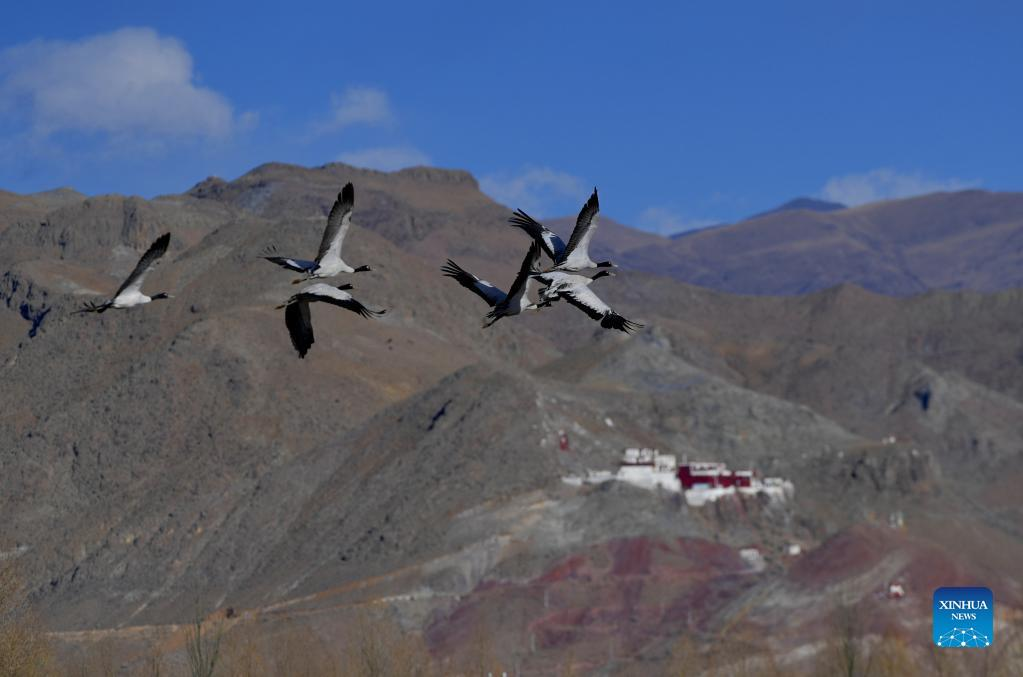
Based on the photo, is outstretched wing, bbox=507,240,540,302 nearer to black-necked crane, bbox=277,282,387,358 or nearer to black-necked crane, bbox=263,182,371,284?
black-necked crane, bbox=277,282,387,358

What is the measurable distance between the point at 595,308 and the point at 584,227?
15.2 feet

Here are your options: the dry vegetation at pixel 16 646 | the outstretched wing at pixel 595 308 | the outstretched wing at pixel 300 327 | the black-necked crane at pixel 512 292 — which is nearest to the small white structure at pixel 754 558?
the dry vegetation at pixel 16 646

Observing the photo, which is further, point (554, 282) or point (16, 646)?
point (16, 646)

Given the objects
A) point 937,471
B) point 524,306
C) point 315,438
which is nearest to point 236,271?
point 315,438

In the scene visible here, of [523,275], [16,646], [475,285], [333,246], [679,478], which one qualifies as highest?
[333,246]

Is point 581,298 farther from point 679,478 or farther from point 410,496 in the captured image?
point 679,478

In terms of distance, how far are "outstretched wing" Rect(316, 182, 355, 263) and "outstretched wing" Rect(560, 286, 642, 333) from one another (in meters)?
4.56

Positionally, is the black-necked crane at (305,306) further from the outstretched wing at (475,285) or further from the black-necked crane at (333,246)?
the outstretched wing at (475,285)

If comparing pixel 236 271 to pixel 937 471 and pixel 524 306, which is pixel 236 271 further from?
pixel 524 306

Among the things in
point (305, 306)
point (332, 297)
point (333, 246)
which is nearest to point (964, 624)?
point (305, 306)

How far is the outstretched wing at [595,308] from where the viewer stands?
114ft

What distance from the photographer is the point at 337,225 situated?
3706 cm

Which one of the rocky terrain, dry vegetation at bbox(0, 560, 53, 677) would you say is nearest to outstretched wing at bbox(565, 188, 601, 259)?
dry vegetation at bbox(0, 560, 53, 677)

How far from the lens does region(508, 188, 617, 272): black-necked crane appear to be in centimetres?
3816
